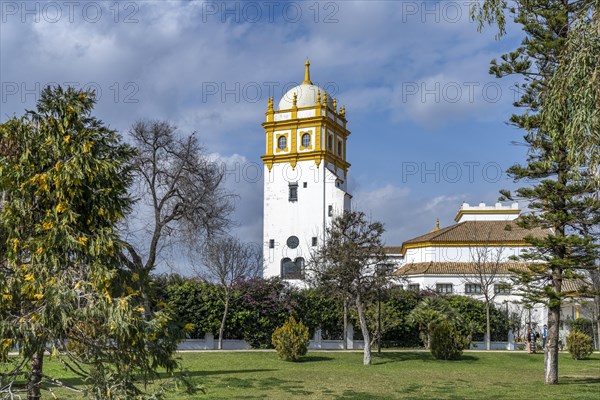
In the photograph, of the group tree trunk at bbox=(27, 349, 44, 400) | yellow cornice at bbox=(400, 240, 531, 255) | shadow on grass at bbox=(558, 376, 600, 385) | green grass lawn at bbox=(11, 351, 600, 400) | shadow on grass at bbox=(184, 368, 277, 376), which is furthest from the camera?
yellow cornice at bbox=(400, 240, 531, 255)

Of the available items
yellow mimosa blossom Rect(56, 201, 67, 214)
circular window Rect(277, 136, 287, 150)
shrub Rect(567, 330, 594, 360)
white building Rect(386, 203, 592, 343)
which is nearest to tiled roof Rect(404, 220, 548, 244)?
white building Rect(386, 203, 592, 343)

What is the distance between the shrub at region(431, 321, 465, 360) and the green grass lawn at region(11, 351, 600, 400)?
0.55m

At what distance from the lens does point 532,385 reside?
62.5 ft

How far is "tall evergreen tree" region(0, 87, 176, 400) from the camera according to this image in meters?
7.61

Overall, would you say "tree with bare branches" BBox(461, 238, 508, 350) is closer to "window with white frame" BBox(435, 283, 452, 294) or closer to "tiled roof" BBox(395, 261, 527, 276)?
"tiled roof" BBox(395, 261, 527, 276)

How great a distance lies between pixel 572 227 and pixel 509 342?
18.5m

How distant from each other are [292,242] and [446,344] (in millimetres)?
33147

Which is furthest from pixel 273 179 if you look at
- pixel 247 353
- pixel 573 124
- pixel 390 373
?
pixel 573 124

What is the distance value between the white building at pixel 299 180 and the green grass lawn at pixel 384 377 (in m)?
29.8

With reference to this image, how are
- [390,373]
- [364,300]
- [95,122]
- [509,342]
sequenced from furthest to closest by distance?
[509,342] → [364,300] → [390,373] → [95,122]

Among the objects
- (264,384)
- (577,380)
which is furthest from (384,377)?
(577,380)

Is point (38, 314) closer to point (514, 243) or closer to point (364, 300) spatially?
point (364, 300)

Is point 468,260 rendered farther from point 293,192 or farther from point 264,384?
point 264,384

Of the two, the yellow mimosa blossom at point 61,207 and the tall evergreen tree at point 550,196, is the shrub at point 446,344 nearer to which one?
the tall evergreen tree at point 550,196
